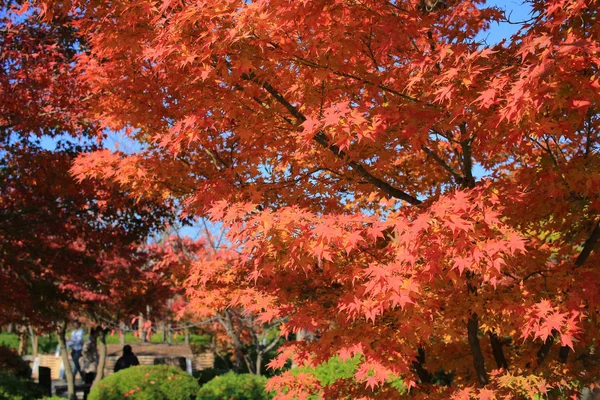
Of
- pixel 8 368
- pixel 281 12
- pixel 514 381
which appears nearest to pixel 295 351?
pixel 514 381

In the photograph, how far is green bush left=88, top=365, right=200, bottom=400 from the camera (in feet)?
32.6

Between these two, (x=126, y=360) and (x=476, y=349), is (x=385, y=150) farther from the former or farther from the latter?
(x=126, y=360)

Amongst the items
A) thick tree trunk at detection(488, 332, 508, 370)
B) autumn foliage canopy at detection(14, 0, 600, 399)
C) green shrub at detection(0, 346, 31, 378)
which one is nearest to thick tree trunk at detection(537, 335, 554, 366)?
autumn foliage canopy at detection(14, 0, 600, 399)

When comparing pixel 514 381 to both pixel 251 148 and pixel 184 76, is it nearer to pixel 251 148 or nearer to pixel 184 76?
pixel 251 148

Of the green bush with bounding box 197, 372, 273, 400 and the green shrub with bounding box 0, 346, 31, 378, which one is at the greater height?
the green shrub with bounding box 0, 346, 31, 378

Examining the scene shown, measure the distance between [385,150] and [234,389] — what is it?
7.11 meters

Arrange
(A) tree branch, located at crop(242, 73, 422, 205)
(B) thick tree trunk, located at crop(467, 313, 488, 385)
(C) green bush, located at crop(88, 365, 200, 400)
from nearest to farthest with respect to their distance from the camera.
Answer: (A) tree branch, located at crop(242, 73, 422, 205)
(B) thick tree trunk, located at crop(467, 313, 488, 385)
(C) green bush, located at crop(88, 365, 200, 400)

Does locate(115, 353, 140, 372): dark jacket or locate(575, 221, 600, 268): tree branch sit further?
locate(115, 353, 140, 372): dark jacket

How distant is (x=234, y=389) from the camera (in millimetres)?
10203

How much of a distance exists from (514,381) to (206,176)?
3.83 meters

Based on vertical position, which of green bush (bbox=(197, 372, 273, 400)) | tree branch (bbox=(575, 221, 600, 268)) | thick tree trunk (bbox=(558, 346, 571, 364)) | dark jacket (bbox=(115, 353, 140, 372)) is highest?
tree branch (bbox=(575, 221, 600, 268))

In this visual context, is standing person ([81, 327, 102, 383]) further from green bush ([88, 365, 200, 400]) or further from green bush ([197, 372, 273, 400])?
green bush ([197, 372, 273, 400])

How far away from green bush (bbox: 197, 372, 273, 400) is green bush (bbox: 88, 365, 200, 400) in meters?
0.41

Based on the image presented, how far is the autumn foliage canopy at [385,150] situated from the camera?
3.48 metres
